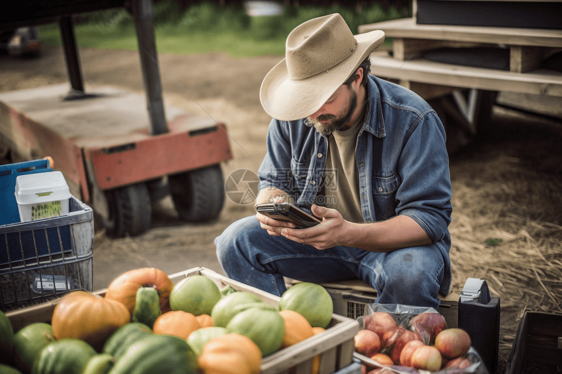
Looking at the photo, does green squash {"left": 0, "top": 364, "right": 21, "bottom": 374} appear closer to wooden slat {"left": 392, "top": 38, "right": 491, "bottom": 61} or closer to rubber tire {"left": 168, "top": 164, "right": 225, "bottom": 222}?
rubber tire {"left": 168, "top": 164, "right": 225, "bottom": 222}

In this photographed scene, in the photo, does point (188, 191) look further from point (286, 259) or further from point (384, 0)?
point (384, 0)

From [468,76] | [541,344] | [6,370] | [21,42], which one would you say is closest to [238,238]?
[6,370]

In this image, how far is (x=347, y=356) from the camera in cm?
130

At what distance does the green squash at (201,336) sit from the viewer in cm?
123

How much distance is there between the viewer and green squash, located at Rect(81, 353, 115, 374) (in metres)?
1.11

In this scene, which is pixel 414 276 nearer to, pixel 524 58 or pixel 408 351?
pixel 408 351

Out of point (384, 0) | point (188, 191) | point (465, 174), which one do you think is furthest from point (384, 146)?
point (384, 0)

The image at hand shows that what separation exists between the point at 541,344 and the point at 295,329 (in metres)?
1.10

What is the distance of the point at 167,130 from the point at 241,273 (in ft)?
6.44

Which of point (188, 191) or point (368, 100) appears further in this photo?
point (188, 191)

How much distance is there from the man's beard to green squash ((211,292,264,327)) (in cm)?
79

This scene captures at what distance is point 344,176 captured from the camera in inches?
81.8

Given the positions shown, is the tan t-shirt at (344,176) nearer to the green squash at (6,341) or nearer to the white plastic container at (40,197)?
the white plastic container at (40,197)

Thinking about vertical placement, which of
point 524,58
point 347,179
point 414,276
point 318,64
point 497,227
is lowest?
point 497,227
